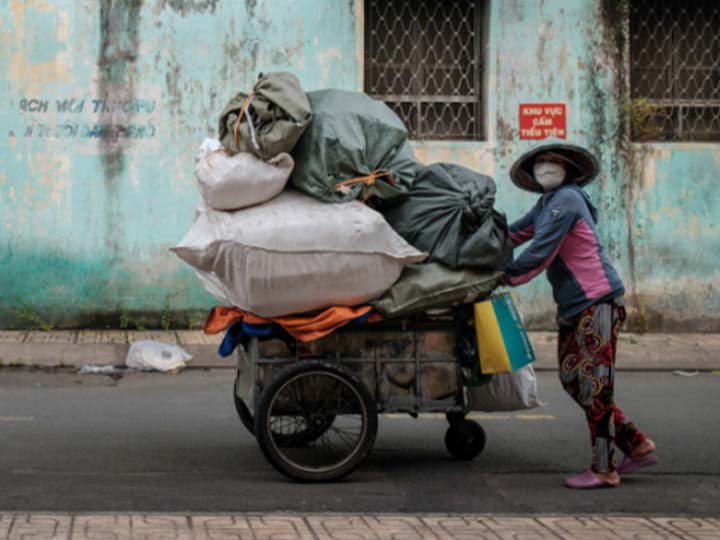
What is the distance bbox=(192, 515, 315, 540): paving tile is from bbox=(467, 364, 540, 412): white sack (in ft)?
5.58

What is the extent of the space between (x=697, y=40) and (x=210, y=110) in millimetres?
5083

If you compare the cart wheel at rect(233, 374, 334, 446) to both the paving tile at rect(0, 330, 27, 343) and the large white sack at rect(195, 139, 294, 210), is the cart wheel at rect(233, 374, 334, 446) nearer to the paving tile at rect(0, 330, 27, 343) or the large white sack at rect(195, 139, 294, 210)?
the large white sack at rect(195, 139, 294, 210)

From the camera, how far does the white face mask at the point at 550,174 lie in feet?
21.0

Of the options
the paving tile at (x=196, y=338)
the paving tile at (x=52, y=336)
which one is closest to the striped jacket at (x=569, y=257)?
the paving tile at (x=196, y=338)

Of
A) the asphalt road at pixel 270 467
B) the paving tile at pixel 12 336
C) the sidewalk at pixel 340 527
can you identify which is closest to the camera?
the sidewalk at pixel 340 527

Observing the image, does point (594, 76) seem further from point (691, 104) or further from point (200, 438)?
point (200, 438)

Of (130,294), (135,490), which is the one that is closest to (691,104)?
(130,294)

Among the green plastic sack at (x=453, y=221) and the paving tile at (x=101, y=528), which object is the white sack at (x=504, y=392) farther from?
the paving tile at (x=101, y=528)

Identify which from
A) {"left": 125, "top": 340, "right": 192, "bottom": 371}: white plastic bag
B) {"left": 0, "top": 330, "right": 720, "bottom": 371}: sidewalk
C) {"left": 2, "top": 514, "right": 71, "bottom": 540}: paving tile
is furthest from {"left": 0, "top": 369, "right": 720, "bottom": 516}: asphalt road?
{"left": 0, "top": 330, "right": 720, "bottom": 371}: sidewalk

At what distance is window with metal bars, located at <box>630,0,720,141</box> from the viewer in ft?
42.7

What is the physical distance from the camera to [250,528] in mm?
5082

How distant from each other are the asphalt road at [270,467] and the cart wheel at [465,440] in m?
0.09

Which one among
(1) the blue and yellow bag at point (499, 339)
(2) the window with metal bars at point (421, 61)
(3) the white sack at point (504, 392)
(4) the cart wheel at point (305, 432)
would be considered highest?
(2) the window with metal bars at point (421, 61)

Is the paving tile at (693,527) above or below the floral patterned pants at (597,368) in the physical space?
below
